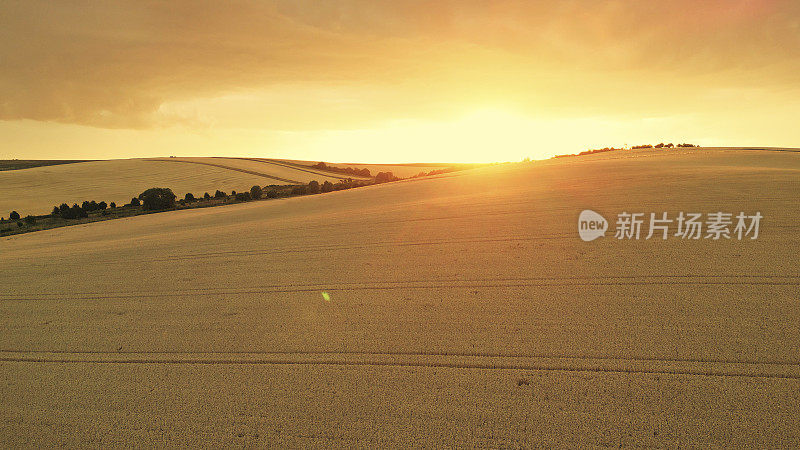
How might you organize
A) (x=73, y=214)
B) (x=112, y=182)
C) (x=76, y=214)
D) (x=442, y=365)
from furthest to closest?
(x=112, y=182), (x=76, y=214), (x=73, y=214), (x=442, y=365)

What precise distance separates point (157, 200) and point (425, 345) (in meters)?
33.5

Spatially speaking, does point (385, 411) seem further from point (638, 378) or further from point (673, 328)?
point (673, 328)

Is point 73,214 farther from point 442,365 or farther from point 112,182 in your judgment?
point 442,365

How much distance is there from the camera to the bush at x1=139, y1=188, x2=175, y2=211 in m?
32.9

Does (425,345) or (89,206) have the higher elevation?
(89,206)

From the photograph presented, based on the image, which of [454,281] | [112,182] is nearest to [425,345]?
[454,281]

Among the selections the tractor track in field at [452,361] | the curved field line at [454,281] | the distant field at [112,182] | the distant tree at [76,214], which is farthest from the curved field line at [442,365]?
the distant field at [112,182]

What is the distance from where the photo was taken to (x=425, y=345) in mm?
5168

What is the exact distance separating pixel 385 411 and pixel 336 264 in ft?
18.3

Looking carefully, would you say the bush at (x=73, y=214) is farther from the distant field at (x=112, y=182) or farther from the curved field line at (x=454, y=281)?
the curved field line at (x=454, y=281)

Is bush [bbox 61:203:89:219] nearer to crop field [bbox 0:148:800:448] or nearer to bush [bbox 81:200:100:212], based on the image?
bush [bbox 81:200:100:212]

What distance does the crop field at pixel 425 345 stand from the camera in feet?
12.5

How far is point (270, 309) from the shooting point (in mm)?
6855

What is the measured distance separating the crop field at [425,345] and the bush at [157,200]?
2384 centimetres
